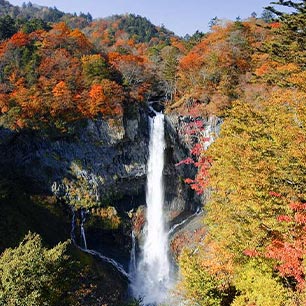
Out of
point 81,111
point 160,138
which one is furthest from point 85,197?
point 160,138

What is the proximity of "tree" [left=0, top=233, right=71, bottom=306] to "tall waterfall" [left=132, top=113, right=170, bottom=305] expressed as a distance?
12.1m

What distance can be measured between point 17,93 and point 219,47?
1949 centimetres

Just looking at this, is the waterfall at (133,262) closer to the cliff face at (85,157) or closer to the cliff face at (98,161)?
the cliff face at (98,161)

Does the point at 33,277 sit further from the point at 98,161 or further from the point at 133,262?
the point at 133,262

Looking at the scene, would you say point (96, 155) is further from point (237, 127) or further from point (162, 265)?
point (237, 127)

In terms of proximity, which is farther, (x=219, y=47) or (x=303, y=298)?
Result: (x=219, y=47)

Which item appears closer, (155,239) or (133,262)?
(133,262)

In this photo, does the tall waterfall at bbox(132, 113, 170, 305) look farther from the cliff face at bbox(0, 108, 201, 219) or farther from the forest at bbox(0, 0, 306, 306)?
the forest at bbox(0, 0, 306, 306)

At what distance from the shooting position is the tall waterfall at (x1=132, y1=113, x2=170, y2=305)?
2159 centimetres

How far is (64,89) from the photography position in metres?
23.3

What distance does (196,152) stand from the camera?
2511 centimetres

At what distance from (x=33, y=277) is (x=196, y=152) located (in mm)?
18187

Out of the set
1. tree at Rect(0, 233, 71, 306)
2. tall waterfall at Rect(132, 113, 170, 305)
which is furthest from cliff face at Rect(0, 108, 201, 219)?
tree at Rect(0, 233, 71, 306)

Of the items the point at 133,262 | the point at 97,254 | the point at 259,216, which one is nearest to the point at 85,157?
the point at 97,254
